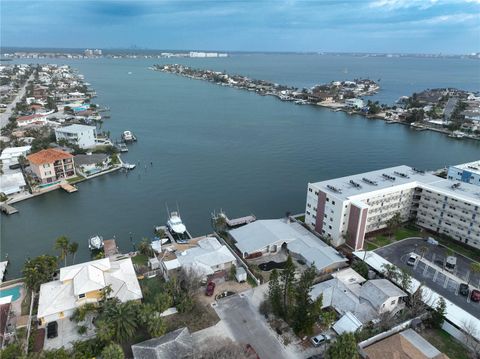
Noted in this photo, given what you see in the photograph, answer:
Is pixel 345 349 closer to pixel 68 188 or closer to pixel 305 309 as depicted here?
pixel 305 309

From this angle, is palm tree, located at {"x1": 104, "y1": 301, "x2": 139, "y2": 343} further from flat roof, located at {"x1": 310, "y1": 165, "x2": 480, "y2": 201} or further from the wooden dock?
the wooden dock

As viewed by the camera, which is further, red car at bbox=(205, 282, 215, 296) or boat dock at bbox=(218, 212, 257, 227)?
boat dock at bbox=(218, 212, 257, 227)

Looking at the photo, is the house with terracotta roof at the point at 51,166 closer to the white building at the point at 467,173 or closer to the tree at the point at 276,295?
the tree at the point at 276,295

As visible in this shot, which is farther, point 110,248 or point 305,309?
point 110,248

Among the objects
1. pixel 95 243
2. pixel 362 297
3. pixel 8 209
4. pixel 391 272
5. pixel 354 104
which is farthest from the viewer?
pixel 354 104

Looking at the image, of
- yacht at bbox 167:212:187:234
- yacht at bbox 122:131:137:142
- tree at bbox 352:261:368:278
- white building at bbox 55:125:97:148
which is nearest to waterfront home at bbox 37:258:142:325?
yacht at bbox 167:212:187:234

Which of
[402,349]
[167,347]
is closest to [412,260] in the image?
[402,349]
